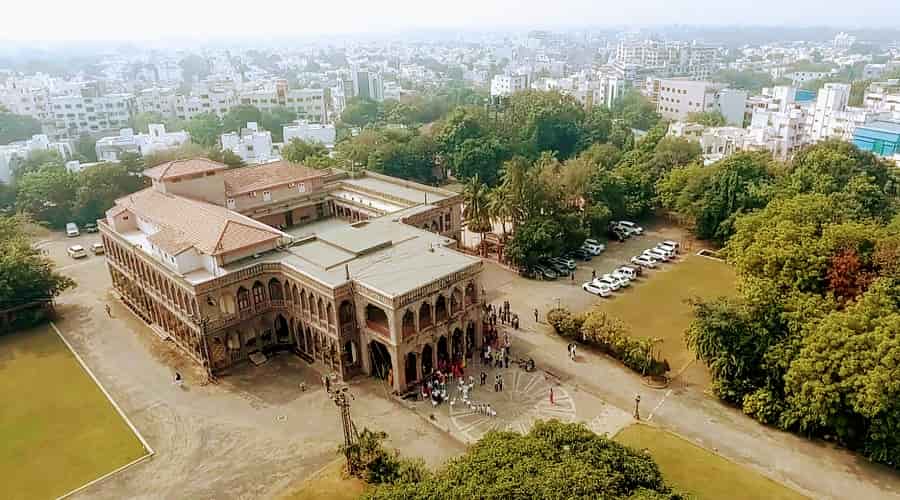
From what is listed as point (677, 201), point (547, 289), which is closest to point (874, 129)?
point (677, 201)

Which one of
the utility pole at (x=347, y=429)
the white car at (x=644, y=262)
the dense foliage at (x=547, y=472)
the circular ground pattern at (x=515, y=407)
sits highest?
the dense foliage at (x=547, y=472)

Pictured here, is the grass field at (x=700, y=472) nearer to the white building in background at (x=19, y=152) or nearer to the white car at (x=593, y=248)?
the white car at (x=593, y=248)

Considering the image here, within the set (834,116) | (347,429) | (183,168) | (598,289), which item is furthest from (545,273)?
(834,116)

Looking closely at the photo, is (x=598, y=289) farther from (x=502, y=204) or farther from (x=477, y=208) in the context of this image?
(x=477, y=208)

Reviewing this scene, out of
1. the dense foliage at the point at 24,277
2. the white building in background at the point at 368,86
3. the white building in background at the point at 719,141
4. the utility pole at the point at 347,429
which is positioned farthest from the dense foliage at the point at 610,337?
the white building in background at the point at 368,86

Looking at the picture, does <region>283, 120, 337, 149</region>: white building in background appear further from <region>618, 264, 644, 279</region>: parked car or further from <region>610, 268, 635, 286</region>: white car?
<region>610, 268, 635, 286</region>: white car
